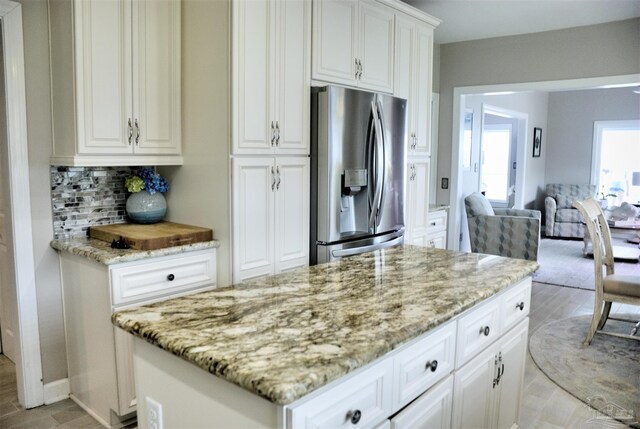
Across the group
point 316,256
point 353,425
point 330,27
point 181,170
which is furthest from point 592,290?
point 353,425

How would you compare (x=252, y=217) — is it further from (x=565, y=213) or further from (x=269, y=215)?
(x=565, y=213)

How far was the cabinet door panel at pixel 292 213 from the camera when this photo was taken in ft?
9.36

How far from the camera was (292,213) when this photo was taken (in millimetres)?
2930

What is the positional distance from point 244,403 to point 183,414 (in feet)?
A: 0.91

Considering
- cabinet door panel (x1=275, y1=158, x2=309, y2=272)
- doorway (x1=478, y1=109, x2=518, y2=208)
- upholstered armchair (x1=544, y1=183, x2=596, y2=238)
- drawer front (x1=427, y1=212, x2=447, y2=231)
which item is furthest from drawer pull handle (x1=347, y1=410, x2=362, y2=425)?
doorway (x1=478, y1=109, x2=518, y2=208)

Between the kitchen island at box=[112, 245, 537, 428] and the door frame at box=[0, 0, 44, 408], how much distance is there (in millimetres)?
1450

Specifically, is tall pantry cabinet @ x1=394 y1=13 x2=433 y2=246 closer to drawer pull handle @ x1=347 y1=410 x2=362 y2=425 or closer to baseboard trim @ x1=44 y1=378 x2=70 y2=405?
baseboard trim @ x1=44 y1=378 x2=70 y2=405

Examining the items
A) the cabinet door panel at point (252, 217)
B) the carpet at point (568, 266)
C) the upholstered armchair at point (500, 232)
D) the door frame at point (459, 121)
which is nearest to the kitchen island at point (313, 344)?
the cabinet door panel at point (252, 217)

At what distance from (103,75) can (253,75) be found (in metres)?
0.76

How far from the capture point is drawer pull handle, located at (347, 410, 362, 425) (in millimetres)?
1229

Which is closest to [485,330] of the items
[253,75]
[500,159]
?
[253,75]

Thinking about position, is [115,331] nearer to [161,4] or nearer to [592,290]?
[161,4]

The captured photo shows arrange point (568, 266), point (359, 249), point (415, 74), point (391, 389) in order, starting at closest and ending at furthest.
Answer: point (391, 389) < point (359, 249) < point (415, 74) < point (568, 266)

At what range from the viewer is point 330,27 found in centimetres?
306
